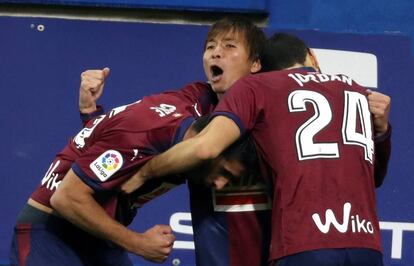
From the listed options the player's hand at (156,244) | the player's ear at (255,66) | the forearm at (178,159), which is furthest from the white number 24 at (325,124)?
the player's ear at (255,66)

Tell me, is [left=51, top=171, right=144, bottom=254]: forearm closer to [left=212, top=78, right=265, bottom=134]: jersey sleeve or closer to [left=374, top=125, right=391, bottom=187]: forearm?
[left=212, top=78, right=265, bottom=134]: jersey sleeve

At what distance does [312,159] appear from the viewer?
367cm

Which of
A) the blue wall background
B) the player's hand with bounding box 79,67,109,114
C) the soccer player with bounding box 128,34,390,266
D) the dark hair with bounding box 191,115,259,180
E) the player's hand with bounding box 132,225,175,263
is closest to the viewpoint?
the soccer player with bounding box 128,34,390,266

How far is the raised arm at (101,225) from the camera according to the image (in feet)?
13.1

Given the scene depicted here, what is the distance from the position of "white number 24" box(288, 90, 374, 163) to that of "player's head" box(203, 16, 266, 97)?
0.90m

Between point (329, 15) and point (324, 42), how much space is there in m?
0.15

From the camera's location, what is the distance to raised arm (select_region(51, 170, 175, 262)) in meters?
4.00

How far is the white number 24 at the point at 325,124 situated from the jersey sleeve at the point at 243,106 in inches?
4.3

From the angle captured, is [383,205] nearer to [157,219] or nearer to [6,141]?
[157,219]

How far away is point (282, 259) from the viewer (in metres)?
3.66

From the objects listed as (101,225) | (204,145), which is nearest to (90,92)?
(101,225)

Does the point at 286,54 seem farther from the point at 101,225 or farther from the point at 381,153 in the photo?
the point at 101,225

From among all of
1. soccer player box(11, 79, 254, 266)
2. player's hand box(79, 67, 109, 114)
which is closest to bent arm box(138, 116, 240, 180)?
soccer player box(11, 79, 254, 266)

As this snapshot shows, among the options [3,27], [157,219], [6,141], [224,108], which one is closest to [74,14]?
[3,27]
